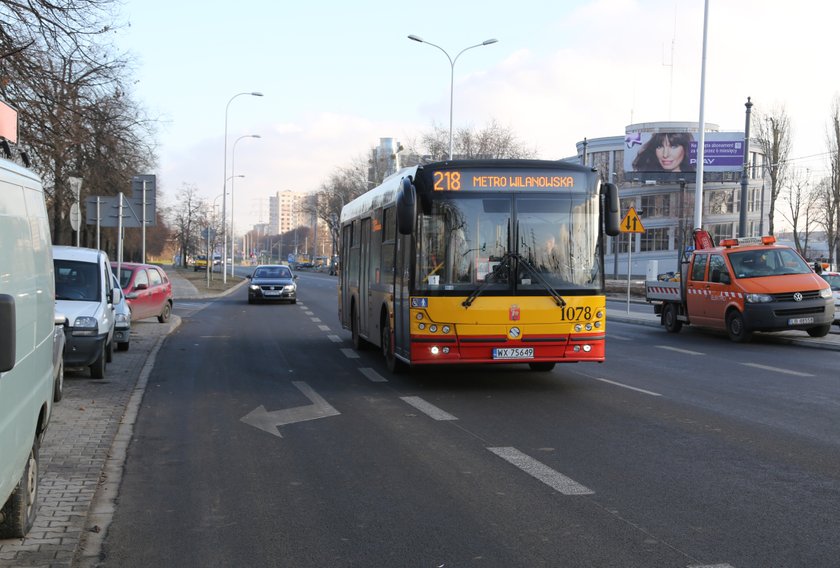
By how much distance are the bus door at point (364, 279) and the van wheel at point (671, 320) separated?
32.6 ft

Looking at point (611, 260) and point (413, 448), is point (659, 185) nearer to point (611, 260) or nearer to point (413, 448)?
point (611, 260)

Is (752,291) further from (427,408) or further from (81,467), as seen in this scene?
(81,467)

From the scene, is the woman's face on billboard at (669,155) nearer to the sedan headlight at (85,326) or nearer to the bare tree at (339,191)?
the bare tree at (339,191)

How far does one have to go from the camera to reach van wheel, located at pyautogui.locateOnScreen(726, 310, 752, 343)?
19672mm

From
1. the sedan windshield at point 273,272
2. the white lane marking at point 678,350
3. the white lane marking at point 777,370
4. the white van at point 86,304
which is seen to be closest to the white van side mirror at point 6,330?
the white van at point 86,304

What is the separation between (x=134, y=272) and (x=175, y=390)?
37.3ft

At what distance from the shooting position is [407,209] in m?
11.2

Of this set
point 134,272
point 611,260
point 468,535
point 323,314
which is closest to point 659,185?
point 611,260

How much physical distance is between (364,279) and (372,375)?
270 cm

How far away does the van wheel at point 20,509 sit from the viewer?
503 cm

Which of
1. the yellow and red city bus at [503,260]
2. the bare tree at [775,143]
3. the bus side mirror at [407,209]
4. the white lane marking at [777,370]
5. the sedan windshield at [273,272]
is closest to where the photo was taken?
the bus side mirror at [407,209]

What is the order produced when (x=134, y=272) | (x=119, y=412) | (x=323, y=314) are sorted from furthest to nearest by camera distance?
(x=323, y=314), (x=134, y=272), (x=119, y=412)

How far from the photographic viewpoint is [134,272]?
880 inches

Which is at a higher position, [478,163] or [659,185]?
[659,185]
